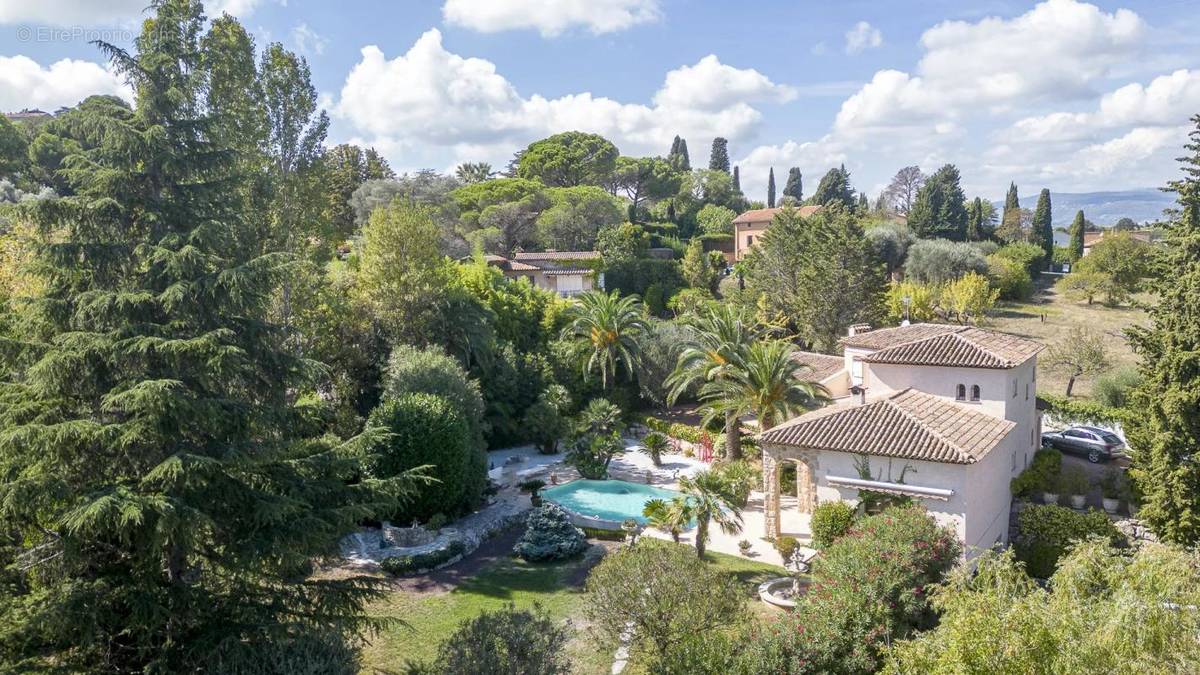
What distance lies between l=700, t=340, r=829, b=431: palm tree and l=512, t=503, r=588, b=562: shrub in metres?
8.92

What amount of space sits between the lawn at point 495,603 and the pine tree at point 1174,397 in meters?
11.4

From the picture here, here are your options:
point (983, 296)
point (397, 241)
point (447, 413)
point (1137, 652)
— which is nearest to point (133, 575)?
point (447, 413)

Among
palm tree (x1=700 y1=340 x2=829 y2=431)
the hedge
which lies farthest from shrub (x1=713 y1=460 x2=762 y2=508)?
the hedge

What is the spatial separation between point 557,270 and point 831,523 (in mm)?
42775

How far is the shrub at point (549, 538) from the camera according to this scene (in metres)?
23.1

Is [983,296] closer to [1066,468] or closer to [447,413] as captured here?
[1066,468]

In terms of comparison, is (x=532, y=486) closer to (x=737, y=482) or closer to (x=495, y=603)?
(x=737, y=482)

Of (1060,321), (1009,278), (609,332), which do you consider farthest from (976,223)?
(609,332)

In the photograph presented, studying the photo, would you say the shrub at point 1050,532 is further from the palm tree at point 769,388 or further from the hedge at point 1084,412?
the hedge at point 1084,412

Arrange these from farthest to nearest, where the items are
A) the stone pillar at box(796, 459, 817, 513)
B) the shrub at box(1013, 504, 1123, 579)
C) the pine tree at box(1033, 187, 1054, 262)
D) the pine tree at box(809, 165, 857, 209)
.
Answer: the pine tree at box(809, 165, 857, 209)
the pine tree at box(1033, 187, 1054, 262)
the stone pillar at box(796, 459, 817, 513)
the shrub at box(1013, 504, 1123, 579)

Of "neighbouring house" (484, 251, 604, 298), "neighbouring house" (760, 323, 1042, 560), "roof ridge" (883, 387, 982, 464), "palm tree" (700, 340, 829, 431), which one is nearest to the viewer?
"roof ridge" (883, 387, 982, 464)

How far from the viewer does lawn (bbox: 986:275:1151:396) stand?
44491mm

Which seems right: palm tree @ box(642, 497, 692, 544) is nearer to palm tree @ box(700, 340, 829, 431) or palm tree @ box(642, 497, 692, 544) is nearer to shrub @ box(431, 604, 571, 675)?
shrub @ box(431, 604, 571, 675)

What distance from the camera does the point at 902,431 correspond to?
68.7 ft
